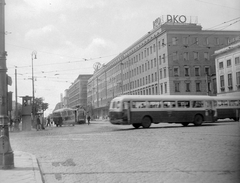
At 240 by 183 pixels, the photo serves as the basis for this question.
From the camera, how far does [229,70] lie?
1474 inches

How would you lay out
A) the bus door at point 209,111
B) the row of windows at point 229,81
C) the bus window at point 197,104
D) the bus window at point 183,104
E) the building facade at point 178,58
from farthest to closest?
the building facade at point 178,58 → the row of windows at point 229,81 → the bus door at point 209,111 → the bus window at point 197,104 → the bus window at point 183,104

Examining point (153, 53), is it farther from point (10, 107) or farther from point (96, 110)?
point (10, 107)

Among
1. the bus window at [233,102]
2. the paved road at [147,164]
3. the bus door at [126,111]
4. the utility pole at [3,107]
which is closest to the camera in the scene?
the paved road at [147,164]

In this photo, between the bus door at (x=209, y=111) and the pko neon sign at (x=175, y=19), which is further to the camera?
the pko neon sign at (x=175, y=19)

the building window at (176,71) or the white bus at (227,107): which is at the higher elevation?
the building window at (176,71)

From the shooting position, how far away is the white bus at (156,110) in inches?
933


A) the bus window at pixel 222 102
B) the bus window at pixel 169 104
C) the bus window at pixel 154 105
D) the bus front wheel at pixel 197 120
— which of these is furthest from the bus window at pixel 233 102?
the bus window at pixel 154 105

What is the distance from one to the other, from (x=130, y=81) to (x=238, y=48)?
143 feet

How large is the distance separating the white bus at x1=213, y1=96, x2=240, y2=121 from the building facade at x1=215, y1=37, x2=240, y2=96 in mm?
2863

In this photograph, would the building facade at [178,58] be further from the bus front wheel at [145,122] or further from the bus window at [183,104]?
the bus front wheel at [145,122]

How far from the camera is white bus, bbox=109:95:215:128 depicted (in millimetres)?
23703

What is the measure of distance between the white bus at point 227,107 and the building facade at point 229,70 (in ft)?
9.39

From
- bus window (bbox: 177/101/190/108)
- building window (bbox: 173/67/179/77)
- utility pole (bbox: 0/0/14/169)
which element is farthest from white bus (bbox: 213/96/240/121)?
building window (bbox: 173/67/179/77)

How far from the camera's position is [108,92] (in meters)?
93.2
